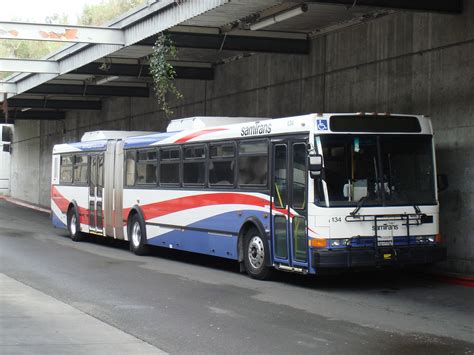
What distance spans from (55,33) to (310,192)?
Answer: 8719 mm

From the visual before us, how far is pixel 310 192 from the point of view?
1248 cm

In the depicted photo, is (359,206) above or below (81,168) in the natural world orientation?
below

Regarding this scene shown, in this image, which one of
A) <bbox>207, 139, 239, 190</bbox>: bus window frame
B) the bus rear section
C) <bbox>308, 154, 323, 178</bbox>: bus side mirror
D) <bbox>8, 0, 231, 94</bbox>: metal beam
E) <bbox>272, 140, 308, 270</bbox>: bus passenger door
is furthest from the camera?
the bus rear section

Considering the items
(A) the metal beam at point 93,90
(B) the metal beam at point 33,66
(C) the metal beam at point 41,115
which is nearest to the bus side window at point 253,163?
(B) the metal beam at point 33,66

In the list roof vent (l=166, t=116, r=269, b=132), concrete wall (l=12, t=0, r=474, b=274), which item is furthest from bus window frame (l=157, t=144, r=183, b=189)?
concrete wall (l=12, t=0, r=474, b=274)

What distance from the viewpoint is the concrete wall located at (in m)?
14.2

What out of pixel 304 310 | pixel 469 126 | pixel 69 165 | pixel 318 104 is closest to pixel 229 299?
pixel 304 310

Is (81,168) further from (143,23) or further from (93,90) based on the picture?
(93,90)

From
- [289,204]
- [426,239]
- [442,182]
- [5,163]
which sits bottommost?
[426,239]

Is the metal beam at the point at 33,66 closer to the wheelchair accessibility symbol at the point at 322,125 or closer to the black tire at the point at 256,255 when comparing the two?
the black tire at the point at 256,255

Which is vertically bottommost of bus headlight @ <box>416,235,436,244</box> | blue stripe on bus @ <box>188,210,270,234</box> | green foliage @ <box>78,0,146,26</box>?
bus headlight @ <box>416,235,436,244</box>

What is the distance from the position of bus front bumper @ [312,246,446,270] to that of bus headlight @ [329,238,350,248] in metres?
0.09

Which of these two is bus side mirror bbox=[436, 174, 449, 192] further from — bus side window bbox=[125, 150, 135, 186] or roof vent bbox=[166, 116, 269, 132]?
bus side window bbox=[125, 150, 135, 186]

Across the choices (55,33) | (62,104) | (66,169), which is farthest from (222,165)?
(62,104)
